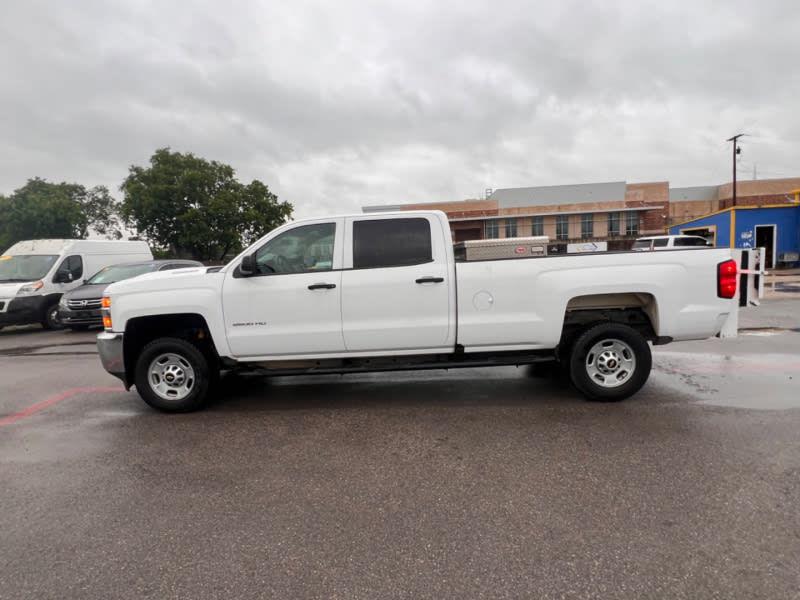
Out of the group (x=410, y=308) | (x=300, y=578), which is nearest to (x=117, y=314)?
(x=410, y=308)

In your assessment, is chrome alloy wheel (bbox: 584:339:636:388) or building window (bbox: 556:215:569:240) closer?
chrome alloy wheel (bbox: 584:339:636:388)

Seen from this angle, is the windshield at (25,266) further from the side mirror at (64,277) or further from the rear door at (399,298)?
the rear door at (399,298)

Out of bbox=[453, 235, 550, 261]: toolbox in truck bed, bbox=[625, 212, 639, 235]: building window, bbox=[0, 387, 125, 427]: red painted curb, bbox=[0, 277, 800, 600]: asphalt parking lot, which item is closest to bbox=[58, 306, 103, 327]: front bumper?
bbox=[0, 387, 125, 427]: red painted curb

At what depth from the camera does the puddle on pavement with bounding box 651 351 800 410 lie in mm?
4935

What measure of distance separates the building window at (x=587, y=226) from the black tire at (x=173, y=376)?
A: 5263cm

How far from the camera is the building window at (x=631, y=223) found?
169 ft

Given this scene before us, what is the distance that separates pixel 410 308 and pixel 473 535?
96.9 inches

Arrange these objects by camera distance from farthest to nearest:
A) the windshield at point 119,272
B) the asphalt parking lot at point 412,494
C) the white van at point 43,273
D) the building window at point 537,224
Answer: the building window at point 537,224 → the windshield at point 119,272 → the white van at point 43,273 → the asphalt parking lot at point 412,494

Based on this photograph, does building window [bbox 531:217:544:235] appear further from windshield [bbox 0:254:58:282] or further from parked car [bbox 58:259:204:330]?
windshield [bbox 0:254:58:282]

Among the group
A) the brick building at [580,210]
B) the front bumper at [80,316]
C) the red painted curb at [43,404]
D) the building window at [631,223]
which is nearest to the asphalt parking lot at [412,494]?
the red painted curb at [43,404]

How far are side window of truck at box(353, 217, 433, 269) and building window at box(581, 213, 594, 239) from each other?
51540 millimetres

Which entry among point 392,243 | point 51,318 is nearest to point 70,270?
point 51,318

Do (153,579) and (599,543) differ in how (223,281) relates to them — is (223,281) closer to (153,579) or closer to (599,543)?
(153,579)

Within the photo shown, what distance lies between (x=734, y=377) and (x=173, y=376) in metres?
6.55
